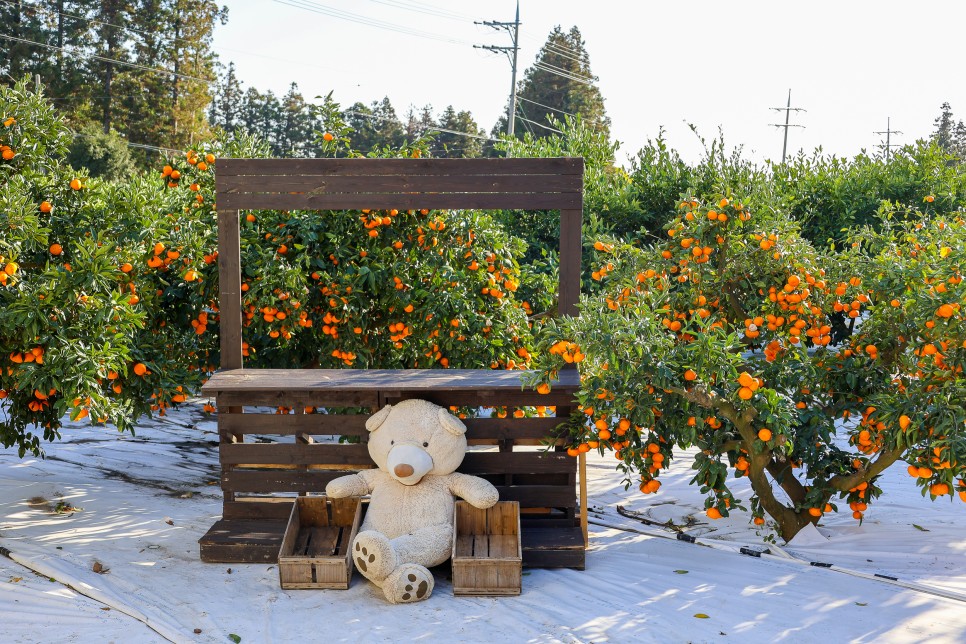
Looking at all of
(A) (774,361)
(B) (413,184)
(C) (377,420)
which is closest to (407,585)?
(C) (377,420)

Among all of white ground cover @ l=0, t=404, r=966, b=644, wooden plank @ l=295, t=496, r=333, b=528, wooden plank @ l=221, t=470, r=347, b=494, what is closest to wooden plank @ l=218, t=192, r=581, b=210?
wooden plank @ l=221, t=470, r=347, b=494

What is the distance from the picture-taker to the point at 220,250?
177 inches

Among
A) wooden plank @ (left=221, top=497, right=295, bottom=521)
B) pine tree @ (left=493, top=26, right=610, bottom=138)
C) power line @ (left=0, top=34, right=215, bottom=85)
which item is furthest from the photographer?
pine tree @ (left=493, top=26, right=610, bottom=138)

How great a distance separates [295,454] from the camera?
4.33m

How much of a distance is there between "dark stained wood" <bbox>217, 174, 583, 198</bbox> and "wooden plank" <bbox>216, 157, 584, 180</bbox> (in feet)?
0.07

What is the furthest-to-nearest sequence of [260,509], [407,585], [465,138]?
[465,138] → [260,509] → [407,585]

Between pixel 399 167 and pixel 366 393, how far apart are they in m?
1.17

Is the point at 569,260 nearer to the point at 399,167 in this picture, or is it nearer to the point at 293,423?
the point at 399,167

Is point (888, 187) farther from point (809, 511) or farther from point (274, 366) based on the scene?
point (274, 366)

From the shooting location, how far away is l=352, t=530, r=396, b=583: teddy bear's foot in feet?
12.2

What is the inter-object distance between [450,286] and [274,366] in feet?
4.15

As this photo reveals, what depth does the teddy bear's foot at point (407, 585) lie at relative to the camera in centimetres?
367

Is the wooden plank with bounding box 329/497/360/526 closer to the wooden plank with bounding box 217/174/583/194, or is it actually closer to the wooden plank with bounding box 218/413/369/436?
the wooden plank with bounding box 218/413/369/436

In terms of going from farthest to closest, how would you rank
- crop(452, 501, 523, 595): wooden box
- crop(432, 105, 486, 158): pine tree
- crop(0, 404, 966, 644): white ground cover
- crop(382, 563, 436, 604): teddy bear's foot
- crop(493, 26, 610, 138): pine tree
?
crop(432, 105, 486, 158): pine tree → crop(493, 26, 610, 138): pine tree → crop(452, 501, 523, 595): wooden box → crop(382, 563, 436, 604): teddy bear's foot → crop(0, 404, 966, 644): white ground cover
